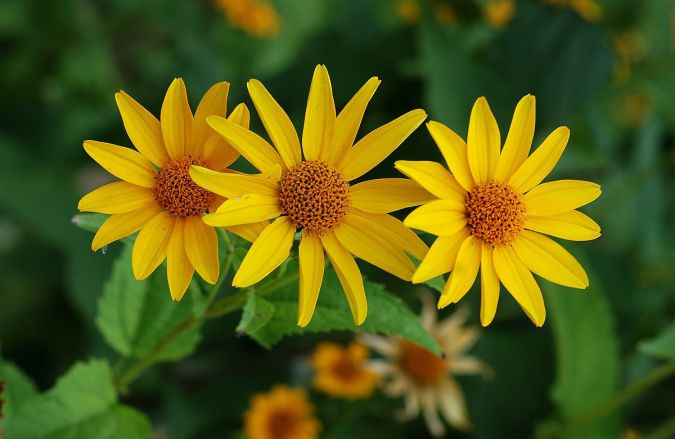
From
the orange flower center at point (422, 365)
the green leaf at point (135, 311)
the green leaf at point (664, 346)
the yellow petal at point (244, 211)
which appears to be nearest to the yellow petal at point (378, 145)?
the yellow petal at point (244, 211)

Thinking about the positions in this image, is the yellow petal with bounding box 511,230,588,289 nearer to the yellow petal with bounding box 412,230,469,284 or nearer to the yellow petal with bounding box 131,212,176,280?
the yellow petal with bounding box 412,230,469,284

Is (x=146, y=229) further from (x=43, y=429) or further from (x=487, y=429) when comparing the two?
(x=487, y=429)

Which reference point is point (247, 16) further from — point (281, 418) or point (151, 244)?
point (151, 244)

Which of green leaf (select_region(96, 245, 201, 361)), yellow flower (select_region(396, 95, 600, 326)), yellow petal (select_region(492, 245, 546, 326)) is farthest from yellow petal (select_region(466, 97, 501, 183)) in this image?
green leaf (select_region(96, 245, 201, 361))

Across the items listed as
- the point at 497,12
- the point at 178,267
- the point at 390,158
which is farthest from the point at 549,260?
the point at 497,12

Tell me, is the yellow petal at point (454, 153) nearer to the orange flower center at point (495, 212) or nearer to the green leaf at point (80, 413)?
the orange flower center at point (495, 212)

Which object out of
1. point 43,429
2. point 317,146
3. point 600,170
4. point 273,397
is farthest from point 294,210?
point 600,170
